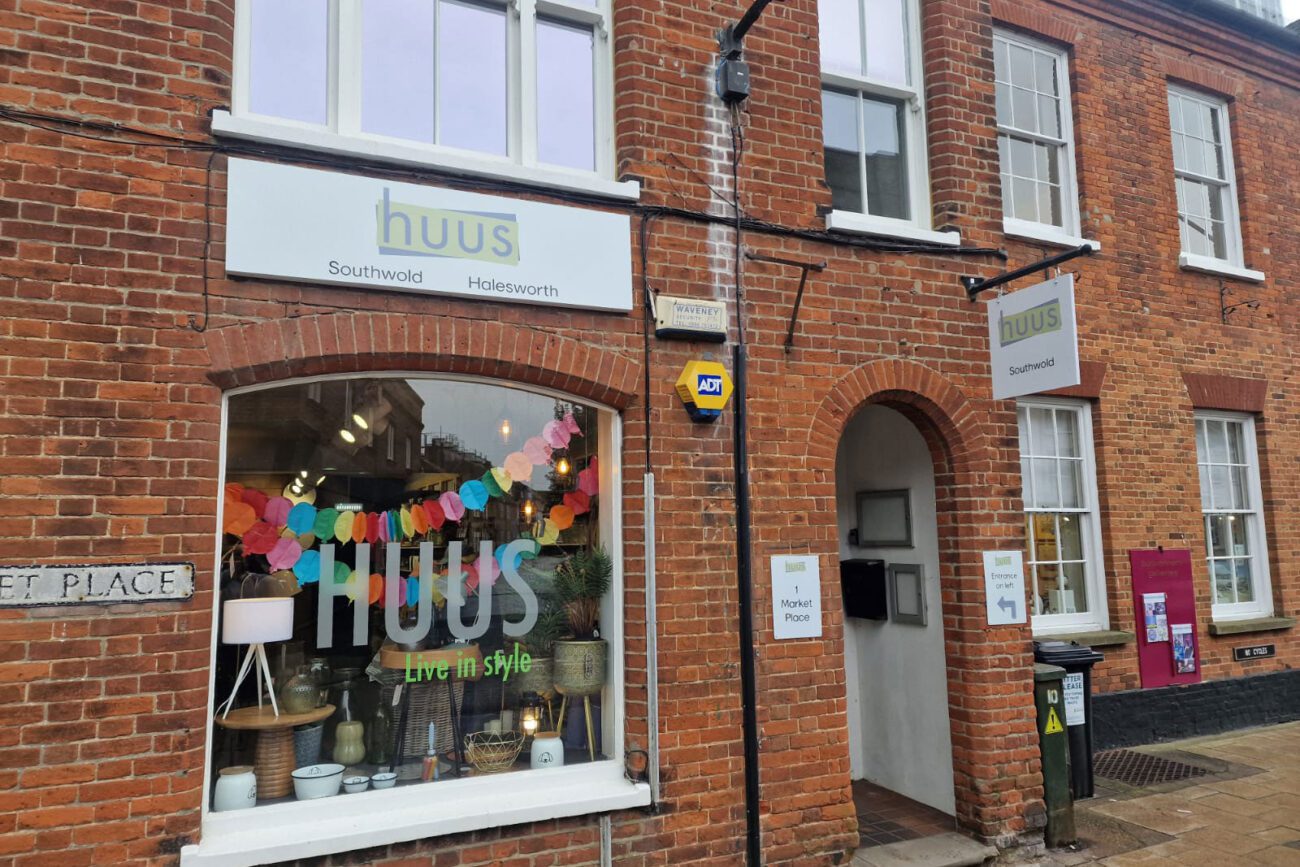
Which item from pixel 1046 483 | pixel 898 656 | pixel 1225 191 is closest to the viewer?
pixel 898 656

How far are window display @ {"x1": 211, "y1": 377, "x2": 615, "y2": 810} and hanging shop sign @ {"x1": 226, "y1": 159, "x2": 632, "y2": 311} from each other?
2.12ft

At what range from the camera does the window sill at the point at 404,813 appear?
3.98 m

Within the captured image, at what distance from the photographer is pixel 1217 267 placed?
9.48 metres

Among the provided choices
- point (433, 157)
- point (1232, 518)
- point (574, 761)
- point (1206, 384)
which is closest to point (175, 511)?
point (433, 157)

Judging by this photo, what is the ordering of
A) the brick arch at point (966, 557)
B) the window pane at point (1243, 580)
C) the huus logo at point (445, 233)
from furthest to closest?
1. the window pane at point (1243, 580)
2. the brick arch at point (966, 557)
3. the huus logo at point (445, 233)

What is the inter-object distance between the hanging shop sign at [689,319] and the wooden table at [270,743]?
10.1ft

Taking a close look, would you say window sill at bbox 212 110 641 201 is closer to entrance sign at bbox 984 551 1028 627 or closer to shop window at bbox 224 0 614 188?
shop window at bbox 224 0 614 188

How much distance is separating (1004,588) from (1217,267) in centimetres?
608

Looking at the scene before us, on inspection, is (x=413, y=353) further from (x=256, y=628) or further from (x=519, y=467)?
(x=256, y=628)

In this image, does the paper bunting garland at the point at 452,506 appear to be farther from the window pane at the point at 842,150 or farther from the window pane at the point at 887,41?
the window pane at the point at 887,41

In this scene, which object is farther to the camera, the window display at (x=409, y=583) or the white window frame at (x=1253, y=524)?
the white window frame at (x=1253, y=524)

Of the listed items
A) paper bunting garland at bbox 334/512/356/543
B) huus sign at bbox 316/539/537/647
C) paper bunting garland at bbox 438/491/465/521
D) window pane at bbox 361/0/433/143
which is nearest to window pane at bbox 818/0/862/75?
window pane at bbox 361/0/433/143

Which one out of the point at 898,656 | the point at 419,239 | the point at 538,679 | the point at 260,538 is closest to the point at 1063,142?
the point at 898,656

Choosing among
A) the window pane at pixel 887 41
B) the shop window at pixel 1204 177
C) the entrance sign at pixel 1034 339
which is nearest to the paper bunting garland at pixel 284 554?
the entrance sign at pixel 1034 339
